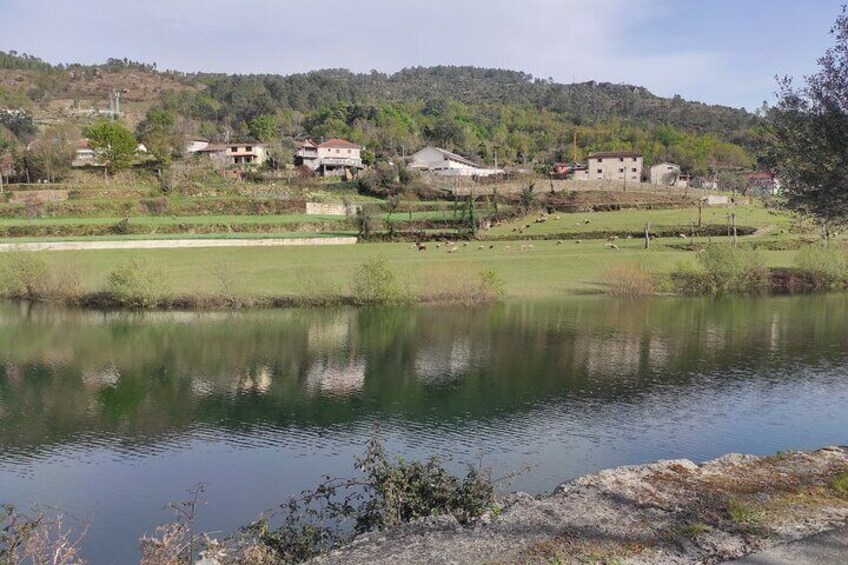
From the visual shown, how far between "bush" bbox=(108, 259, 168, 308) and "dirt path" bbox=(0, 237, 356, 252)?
17.0 metres

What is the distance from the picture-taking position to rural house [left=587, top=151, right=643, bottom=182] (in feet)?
394

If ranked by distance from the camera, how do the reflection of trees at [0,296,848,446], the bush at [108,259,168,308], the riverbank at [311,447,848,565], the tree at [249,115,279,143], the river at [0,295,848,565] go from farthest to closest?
the tree at [249,115,279,143]
the bush at [108,259,168,308]
the reflection of trees at [0,296,848,446]
the river at [0,295,848,565]
the riverbank at [311,447,848,565]

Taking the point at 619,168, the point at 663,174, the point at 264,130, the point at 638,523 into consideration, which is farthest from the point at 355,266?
the point at 264,130

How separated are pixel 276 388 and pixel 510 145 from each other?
138 meters

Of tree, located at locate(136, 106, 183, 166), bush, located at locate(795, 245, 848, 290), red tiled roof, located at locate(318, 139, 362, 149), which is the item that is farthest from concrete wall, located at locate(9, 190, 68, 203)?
bush, located at locate(795, 245, 848, 290)

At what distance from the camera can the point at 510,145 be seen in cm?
16388

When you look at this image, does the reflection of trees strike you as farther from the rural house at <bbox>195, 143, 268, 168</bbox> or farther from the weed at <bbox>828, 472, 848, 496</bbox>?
the rural house at <bbox>195, 143, 268, 168</bbox>

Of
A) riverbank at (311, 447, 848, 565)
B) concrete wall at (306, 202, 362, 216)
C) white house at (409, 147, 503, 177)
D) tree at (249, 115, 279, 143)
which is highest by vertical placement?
tree at (249, 115, 279, 143)

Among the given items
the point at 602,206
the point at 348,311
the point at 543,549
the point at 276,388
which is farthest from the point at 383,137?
the point at 543,549

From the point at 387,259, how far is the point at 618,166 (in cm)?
7024

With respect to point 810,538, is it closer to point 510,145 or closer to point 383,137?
point 383,137

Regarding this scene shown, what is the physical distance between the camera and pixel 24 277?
5281 centimetres

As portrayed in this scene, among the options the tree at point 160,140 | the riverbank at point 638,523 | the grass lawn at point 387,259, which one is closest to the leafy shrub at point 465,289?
the grass lawn at point 387,259

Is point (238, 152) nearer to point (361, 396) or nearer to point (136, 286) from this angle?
point (136, 286)
